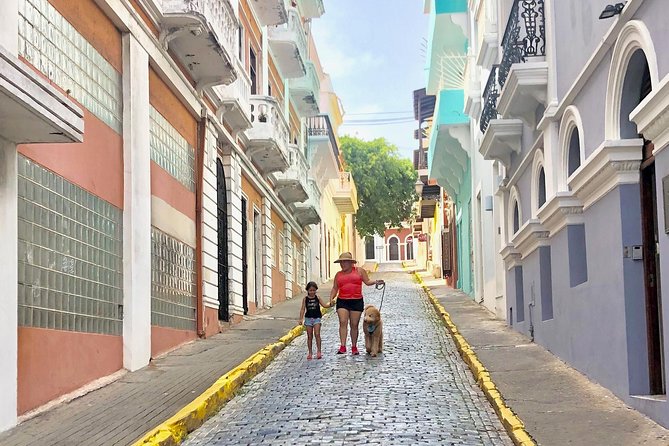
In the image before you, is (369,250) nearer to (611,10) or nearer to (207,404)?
(207,404)

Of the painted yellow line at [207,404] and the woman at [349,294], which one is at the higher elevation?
the woman at [349,294]

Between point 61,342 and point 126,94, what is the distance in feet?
11.9

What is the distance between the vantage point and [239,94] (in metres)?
17.0

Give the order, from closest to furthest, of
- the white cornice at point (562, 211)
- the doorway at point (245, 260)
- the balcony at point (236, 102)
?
the white cornice at point (562, 211) → the balcony at point (236, 102) → the doorway at point (245, 260)

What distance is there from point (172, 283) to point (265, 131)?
6494mm

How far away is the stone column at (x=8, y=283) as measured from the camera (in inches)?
288

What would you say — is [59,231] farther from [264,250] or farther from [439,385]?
[264,250]

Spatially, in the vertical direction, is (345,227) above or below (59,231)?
above

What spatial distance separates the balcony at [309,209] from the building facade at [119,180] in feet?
30.1

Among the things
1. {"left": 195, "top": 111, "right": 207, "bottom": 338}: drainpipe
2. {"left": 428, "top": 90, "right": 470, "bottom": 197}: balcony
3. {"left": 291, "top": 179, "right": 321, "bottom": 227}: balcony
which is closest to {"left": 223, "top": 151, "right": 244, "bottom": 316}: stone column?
{"left": 195, "top": 111, "right": 207, "bottom": 338}: drainpipe

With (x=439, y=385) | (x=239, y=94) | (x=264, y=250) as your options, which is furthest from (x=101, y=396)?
(x=264, y=250)

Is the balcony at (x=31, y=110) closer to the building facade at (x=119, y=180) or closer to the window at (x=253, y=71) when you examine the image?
the building facade at (x=119, y=180)

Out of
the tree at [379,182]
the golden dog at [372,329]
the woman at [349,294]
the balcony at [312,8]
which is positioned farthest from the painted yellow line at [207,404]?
the tree at [379,182]

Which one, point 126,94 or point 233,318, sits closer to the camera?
point 126,94
